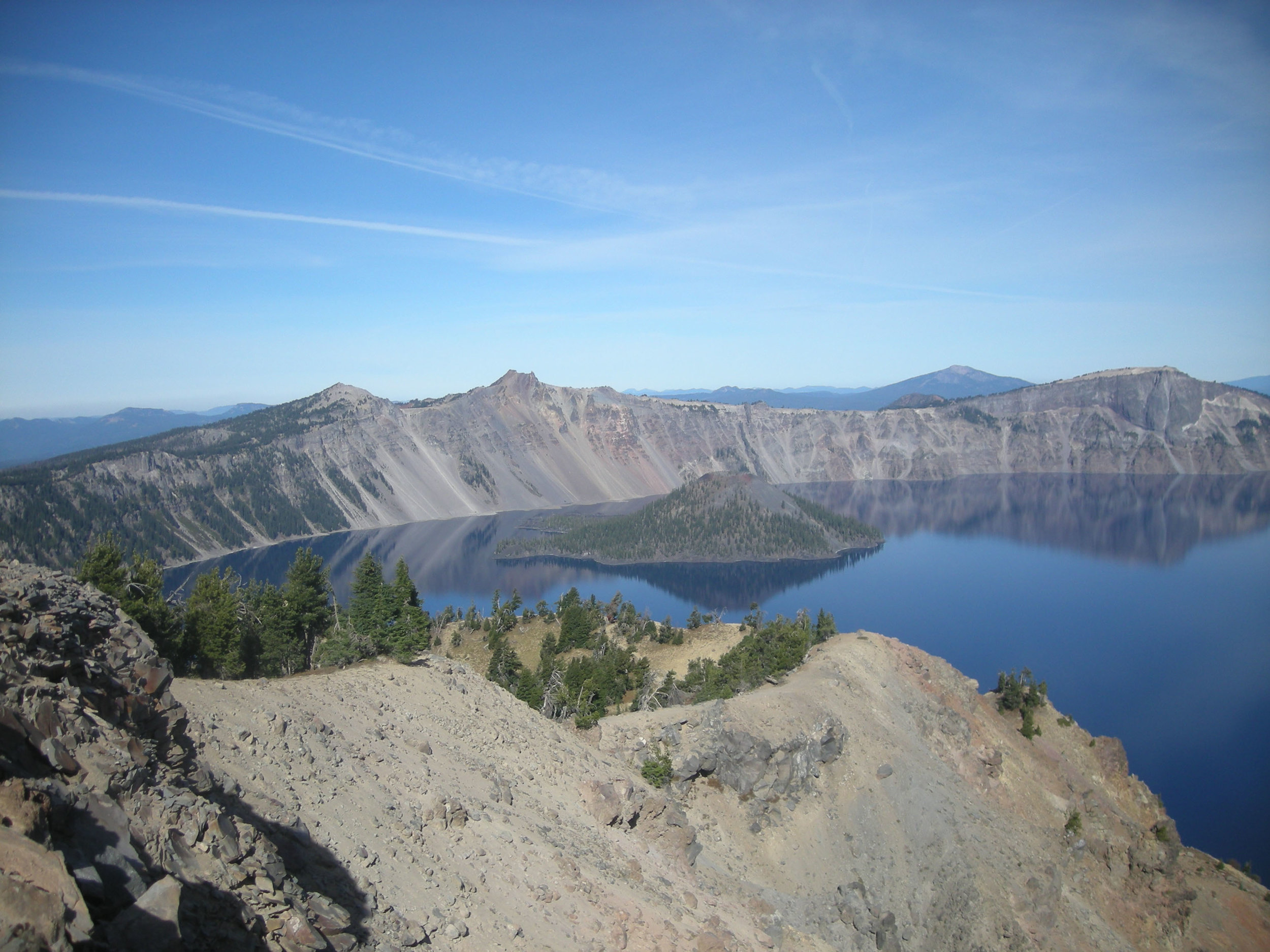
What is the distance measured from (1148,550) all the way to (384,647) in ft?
589

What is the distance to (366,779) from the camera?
2120 centimetres

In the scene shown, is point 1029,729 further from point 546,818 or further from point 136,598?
point 136,598

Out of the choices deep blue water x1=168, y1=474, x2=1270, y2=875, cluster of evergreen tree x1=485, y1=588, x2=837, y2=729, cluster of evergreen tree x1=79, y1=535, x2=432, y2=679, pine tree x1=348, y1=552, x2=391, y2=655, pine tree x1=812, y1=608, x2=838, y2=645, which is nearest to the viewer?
cluster of evergreen tree x1=79, y1=535, x2=432, y2=679

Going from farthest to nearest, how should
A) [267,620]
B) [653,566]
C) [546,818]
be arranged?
Result: 1. [653,566]
2. [267,620]
3. [546,818]

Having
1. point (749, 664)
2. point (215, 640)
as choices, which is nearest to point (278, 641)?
point (215, 640)

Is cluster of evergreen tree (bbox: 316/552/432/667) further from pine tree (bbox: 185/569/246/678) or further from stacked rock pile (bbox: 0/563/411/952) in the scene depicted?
stacked rock pile (bbox: 0/563/411/952)

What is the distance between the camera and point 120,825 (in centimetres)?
1037

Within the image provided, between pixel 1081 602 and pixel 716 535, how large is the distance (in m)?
81.9

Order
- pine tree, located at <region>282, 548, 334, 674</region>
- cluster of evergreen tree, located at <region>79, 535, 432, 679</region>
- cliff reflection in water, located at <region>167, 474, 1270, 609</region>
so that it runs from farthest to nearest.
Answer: cliff reflection in water, located at <region>167, 474, 1270, 609</region>, pine tree, located at <region>282, 548, 334, 674</region>, cluster of evergreen tree, located at <region>79, 535, 432, 679</region>

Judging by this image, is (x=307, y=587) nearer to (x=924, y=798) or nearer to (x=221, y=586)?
(x=221, y=586)

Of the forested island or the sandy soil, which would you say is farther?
the forested island

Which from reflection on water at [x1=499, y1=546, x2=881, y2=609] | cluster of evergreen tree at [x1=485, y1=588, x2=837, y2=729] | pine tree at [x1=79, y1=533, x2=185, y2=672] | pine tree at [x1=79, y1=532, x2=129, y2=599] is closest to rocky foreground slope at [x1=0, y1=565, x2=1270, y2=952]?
cluster of evergreen tree at [x1=485, y1=588, x2=837, y2=729]

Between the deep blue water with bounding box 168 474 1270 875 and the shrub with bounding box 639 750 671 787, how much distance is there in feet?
165

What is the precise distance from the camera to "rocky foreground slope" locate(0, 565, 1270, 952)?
10984 mm
